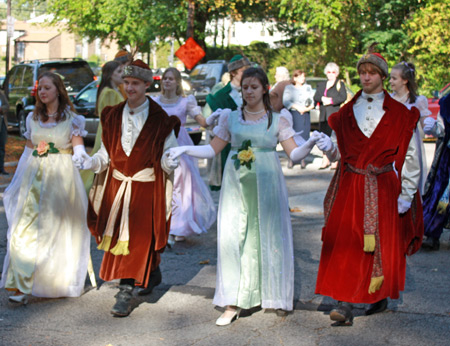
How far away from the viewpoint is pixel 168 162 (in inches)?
211

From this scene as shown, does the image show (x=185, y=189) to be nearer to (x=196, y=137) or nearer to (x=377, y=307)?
(x=377, y=307)

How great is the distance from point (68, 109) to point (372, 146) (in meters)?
2.62

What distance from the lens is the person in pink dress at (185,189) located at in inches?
314

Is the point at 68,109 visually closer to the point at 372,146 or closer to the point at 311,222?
the point at 372,146

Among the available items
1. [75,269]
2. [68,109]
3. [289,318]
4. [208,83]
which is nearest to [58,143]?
[68,109]

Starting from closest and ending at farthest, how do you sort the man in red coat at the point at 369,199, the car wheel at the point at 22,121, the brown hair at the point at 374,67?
1. the man in red coat at the point at 369,199
2. the brown hair at the point at 374,67
3. the car wheel at the point at 22,121

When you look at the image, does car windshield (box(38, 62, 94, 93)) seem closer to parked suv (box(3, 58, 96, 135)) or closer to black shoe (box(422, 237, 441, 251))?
parked suv (box(3, 58, 96, 135))

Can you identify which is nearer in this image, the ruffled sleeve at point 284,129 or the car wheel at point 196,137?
the ruffled sleeve at point 284,129

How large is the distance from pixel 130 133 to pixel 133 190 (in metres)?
0.44

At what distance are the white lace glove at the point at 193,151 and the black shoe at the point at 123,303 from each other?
113 centimetres

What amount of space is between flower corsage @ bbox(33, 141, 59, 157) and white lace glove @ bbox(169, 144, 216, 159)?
1.20 m

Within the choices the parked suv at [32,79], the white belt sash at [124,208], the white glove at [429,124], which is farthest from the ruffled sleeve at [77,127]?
the parked suv at [32,79]

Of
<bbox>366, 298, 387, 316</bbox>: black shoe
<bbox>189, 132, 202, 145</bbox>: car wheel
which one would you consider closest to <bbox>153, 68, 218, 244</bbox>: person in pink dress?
<bbox>366, 298, 387, 316</bbox>: black shoe

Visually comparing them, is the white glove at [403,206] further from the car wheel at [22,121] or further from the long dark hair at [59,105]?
the car wheel at [22,121]
